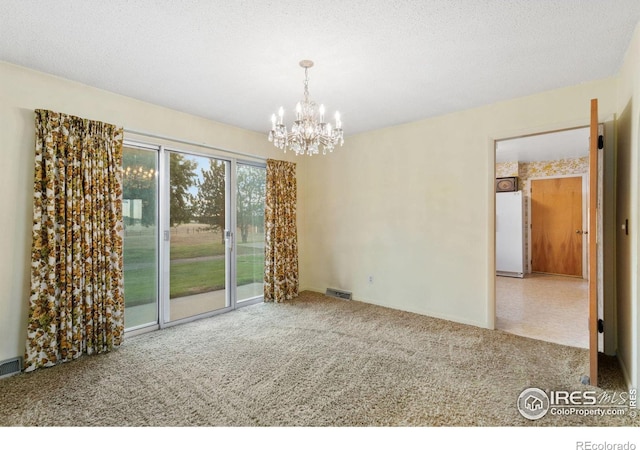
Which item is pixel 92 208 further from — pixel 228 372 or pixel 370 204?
pixel 370 204

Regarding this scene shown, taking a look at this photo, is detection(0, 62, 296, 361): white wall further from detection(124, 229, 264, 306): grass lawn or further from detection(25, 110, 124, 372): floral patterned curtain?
detection(124, 229, 264, 306): grass lawn

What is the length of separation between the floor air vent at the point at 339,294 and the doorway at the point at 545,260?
2.01 metres

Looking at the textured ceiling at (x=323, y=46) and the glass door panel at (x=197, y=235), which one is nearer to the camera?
the textured ceiling at (x=323, y=46)

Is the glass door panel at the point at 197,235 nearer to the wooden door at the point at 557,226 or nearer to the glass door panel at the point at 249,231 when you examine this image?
the glass door panel at the point at 249,231

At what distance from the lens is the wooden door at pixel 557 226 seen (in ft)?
21.2

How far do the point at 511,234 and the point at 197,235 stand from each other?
6310mm

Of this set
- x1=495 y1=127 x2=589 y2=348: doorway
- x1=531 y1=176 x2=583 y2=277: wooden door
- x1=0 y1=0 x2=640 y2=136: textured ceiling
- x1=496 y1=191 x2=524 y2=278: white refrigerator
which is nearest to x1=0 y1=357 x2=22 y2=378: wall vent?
x1=0 y1=0 x2=640 y2=136: textured ceiling

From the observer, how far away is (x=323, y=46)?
2285 mm

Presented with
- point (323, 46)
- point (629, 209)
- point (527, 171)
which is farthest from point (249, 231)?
point (527, 171)

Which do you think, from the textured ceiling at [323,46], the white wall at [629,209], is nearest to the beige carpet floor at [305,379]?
the white wall at [629,209]

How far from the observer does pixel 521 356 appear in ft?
9.23

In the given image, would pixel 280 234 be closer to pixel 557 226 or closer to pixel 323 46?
pixel 323 46
